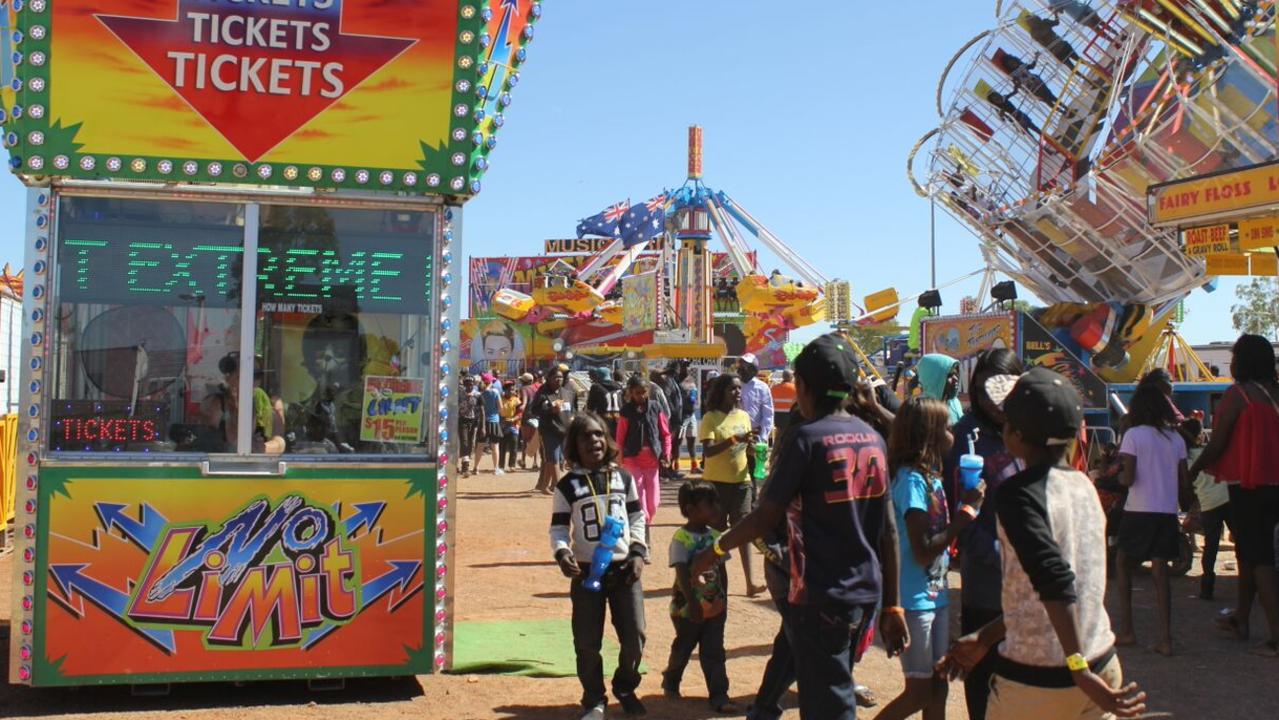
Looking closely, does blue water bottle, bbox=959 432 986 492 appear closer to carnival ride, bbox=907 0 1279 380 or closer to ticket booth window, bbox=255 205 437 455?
ticket booth window, bbox=255 205 437 455

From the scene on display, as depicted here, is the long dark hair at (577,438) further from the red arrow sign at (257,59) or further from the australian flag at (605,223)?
the australian flag at (605,223)

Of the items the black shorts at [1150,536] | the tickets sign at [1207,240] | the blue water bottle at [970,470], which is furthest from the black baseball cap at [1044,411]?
the tickets sign at [1207,240]

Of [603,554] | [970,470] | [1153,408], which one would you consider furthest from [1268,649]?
[603,554]

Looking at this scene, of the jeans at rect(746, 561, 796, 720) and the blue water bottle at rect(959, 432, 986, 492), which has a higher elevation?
the blue water bottle at rect(959, 432, 986, 492)

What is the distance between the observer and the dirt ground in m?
6.01

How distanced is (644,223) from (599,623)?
5550cm

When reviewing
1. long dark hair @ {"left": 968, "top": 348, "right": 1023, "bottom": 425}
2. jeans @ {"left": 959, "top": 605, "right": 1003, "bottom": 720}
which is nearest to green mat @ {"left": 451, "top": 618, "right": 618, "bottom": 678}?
jeans @ {"left": 959, "top": 605, "right": 1003, "bottom": 720}

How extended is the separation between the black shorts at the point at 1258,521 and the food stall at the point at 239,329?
488 cm

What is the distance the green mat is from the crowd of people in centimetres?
76

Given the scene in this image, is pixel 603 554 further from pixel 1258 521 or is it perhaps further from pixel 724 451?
pixel 1258 521

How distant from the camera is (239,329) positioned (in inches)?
240

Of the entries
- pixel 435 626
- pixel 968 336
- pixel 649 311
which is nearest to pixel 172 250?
pixel 435 626

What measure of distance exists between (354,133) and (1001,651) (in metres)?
4.18

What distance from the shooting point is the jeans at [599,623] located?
5.71 m
